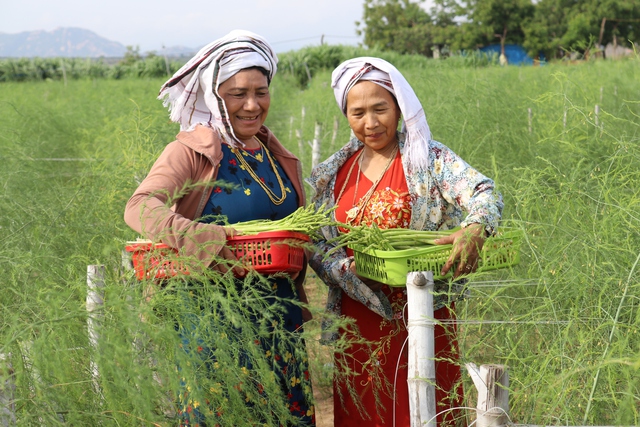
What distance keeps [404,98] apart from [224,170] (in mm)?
601

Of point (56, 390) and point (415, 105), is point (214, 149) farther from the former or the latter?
point (56, 390)

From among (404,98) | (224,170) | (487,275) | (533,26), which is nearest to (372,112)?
(404,98)

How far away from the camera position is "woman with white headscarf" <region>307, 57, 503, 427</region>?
86.6 inches

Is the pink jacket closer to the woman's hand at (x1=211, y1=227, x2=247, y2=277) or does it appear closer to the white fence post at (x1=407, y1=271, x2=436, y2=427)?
the woman's hand at (x1=211, y1=227, x2=247, y2=277)

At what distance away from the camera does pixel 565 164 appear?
4434 mm

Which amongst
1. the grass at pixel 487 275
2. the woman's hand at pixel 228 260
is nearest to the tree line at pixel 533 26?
the grass at pixel 487 275

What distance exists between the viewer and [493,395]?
1.66 metres

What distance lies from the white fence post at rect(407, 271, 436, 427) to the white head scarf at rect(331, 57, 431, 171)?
46 centimetres

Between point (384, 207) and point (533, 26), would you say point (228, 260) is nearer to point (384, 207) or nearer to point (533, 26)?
point (384, 207)

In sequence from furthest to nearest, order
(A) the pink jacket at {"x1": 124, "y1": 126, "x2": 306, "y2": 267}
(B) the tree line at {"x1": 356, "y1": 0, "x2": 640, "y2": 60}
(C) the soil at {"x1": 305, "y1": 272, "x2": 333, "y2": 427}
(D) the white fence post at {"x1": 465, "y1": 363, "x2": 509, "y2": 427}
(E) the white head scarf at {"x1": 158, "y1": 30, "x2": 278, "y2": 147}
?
(B) the tree line at {"x1": 356, "y1": 0, "x2": 640, "y2": 60}
(C) the soil at {"x1": 305, "y1": 272, "x2": 333, "y2": 427}
(E) the white head scarf at {"x1": 158, "y1": 30, "x2": 278, "y2": 147}
(A) the pink jacket at {"x1": 124, "y1": 126, "x2": 306, "y2": 267}
(D) the white fence post at {"x1": 465, "y1": 363, "x2": 509, "y2": 427}

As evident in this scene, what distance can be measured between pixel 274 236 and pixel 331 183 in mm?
545

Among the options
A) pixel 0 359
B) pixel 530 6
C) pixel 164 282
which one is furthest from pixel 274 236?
pixel 530 6

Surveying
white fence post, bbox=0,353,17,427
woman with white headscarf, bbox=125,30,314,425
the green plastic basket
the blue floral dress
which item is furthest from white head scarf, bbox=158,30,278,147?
white fence post, bbox=0,353,17,427

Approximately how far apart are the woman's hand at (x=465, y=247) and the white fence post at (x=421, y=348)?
119 millimetres
